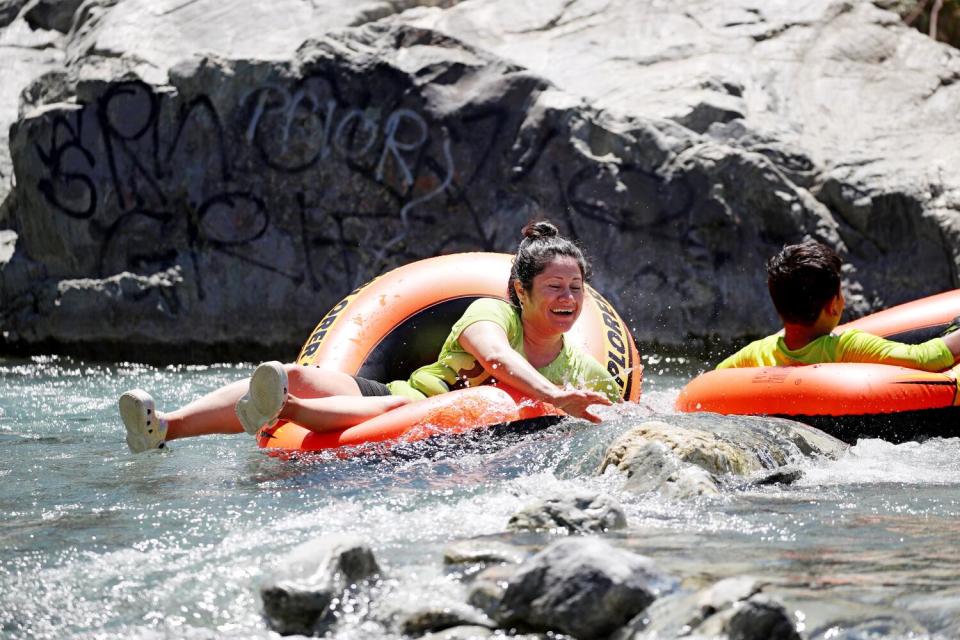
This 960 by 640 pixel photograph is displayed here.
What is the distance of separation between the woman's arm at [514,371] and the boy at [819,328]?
91 cm

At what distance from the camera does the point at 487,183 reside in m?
8.92

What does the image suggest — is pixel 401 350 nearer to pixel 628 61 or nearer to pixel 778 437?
pixel 778 437

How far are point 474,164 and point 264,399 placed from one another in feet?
15.1

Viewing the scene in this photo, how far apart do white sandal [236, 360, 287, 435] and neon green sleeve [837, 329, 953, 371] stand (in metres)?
2.21

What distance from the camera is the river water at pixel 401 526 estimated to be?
274 cm

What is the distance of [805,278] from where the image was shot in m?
4.94

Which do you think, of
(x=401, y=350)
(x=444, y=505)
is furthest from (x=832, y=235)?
(x=444, y=505)

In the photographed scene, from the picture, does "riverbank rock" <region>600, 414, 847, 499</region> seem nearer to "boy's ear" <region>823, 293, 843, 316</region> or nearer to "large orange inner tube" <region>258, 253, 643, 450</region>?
"boy's ear" <region>823, 293, 843, 316</region>

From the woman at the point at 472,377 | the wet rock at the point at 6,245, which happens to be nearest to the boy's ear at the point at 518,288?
the woman at the point at 472,377

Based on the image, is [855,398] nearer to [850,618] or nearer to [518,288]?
[518,288]

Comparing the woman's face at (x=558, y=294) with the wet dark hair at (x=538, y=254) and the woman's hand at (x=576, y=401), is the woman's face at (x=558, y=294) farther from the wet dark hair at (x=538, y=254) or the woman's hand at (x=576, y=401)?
the woman's hand at (x=576, y=401)

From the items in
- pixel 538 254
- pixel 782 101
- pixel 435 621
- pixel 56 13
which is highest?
pixel 56 13

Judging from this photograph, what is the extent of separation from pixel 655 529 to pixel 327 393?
2024mm

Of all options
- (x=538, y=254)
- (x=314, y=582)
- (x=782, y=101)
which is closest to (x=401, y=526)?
(x=314, y=582)
